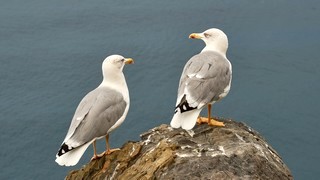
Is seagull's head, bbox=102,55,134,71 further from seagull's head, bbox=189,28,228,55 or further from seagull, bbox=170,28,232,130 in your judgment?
seagull's head, bbox=189,28,228,55

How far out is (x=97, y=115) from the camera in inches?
427

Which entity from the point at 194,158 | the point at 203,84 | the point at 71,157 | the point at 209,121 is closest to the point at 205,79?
the point at 203,84

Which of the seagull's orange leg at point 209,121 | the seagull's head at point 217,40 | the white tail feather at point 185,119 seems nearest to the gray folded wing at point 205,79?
the white tail feather at point 185,119

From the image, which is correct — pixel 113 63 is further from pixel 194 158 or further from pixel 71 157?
pixel 194 158

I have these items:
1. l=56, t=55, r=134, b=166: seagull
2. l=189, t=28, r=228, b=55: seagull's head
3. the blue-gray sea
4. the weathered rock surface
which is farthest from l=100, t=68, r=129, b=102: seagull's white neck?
the blue-gray sea

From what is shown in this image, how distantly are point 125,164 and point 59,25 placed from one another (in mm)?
34629

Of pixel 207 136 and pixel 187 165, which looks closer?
pixel 187 165

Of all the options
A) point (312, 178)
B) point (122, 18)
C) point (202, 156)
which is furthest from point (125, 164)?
point (122, 18)

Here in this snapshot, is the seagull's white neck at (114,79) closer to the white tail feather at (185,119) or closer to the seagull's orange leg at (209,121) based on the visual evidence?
the white tail feather at (185,119)

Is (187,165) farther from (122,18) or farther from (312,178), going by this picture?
(122,18)

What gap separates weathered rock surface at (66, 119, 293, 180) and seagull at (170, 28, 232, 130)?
410 mm

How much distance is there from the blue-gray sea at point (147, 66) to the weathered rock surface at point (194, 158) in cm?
1873

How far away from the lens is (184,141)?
1018 centimetres

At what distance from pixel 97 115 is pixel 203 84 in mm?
2413
